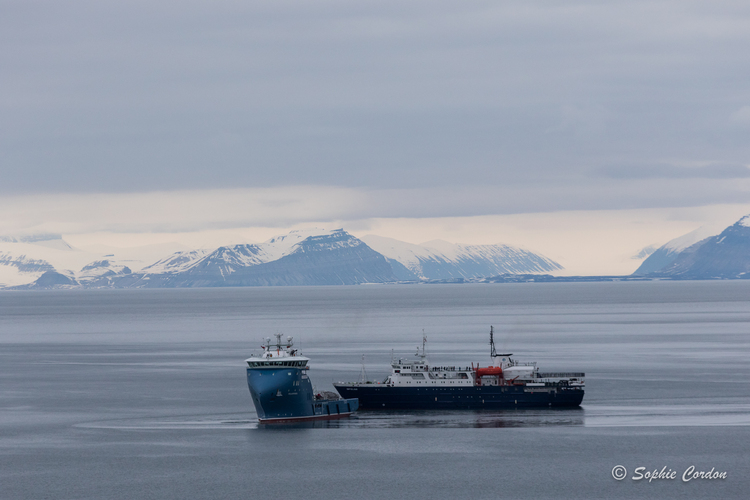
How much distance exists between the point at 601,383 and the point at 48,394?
281ft

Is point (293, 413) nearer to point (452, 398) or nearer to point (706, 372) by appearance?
point (452, 398)

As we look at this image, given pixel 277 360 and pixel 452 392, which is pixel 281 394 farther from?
pixel 452 392

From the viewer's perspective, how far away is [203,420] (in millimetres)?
125250

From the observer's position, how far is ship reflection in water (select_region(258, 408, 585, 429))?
121m

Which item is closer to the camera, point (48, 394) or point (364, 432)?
point (364, 432)

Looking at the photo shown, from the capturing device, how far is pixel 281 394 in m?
120

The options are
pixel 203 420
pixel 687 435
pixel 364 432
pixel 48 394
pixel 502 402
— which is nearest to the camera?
pixel 687 435

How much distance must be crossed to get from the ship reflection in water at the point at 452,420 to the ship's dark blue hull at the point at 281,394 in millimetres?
1461

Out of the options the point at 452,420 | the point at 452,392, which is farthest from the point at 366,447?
the point at 452,392

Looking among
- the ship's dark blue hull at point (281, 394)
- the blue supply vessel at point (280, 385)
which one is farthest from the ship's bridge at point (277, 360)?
the ship's dark blue hull at point (281, 394)

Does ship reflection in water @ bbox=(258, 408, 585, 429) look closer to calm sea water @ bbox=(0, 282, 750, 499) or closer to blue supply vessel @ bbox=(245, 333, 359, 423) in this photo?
calm sea water @ bbox=(0, 282, 750, 499)

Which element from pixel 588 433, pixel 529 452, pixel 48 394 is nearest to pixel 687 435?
pixel 588 433

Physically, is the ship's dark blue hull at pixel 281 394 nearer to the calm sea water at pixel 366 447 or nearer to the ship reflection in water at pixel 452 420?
the ship reflection in water at pixel 452 420

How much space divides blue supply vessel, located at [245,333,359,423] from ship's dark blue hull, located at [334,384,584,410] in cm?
1275
